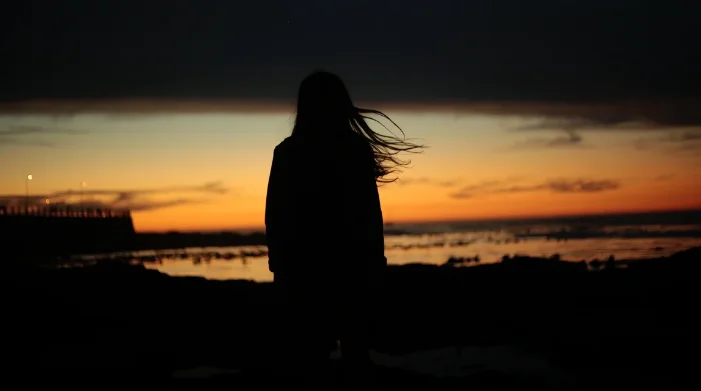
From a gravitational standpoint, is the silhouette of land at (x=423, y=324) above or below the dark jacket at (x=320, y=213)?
below

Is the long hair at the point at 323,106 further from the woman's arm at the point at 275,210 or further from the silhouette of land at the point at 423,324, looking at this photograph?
the silhouette of land at the point at 423,324

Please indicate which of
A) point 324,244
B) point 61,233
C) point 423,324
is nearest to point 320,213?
point 324,244

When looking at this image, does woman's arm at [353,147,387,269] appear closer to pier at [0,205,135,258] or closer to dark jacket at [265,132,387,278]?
dark jacket at [265,132,387,278]

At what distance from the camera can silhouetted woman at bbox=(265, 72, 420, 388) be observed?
466cm

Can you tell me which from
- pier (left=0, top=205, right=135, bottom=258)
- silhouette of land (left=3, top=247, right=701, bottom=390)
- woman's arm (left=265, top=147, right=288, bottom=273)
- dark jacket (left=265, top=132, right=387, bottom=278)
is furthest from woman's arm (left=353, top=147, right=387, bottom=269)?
pier (left=0, top=205, right=135, bottom=258)

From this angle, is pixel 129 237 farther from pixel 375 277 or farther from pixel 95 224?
pixel 375 277

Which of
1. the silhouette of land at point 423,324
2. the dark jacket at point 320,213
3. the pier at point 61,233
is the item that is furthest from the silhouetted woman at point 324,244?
the pier at point 61,233

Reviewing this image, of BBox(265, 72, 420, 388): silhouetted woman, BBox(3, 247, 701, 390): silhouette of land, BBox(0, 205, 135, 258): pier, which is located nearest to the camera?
BBox(265, 72, 420, 388): silhouetted woman

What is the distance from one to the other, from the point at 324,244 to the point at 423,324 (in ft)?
39.2

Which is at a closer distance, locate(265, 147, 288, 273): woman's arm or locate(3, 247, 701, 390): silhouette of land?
locate(265, 147, 288, 273): woman's arm

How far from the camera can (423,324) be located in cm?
1625

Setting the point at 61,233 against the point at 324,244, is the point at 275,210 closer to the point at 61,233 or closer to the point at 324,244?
the point at 324,244

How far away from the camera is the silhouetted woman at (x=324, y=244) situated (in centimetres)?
466

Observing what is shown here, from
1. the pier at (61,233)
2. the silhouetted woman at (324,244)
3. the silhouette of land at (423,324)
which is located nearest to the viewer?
the silhouetted woman at (324,244)
